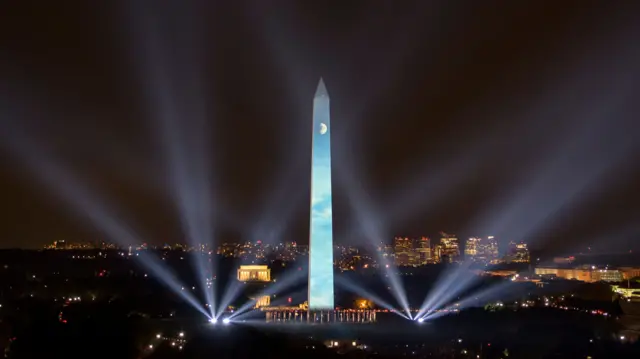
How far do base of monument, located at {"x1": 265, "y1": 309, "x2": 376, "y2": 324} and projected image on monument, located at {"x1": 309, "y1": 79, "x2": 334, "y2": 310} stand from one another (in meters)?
0.41

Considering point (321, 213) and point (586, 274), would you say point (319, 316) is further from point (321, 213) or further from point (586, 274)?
point (586, 274)

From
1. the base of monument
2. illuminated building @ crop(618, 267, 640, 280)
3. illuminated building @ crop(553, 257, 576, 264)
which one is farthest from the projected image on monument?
illuminated building @ crop(553, 257, 576, 264)

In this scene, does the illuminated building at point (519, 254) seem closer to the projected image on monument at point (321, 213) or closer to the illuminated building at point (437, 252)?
the illuminated building at point (437, 252)

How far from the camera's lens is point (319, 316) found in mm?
29562

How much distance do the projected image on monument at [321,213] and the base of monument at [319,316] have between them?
410 millimetres

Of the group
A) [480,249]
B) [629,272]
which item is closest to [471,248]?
[480,249]

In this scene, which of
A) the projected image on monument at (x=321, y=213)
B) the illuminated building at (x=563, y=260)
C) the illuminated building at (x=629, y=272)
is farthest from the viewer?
the illuminated building at (x=563, y=260)

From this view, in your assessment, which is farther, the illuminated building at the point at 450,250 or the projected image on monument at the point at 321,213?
the illuminated building at the point at 450,250

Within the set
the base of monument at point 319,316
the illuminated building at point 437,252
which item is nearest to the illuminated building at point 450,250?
the illuminated building at point 437,252

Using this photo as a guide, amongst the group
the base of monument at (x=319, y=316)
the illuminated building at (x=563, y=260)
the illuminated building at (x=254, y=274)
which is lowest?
the base of monument at (x=319, y=316)

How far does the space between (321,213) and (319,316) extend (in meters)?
4.35

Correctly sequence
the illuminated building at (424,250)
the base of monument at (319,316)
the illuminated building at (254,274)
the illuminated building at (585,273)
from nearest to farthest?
the base of monument at (319,316)
the illuminated building at (254,274)
the illuminated building at (585,273)
the illuminated building at (424,250)

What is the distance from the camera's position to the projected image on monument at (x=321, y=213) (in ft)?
97.3

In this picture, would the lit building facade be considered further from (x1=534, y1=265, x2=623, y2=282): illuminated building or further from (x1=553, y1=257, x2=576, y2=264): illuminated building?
(x1=553, y1=257, x2=576, y2=264): illuminated building
